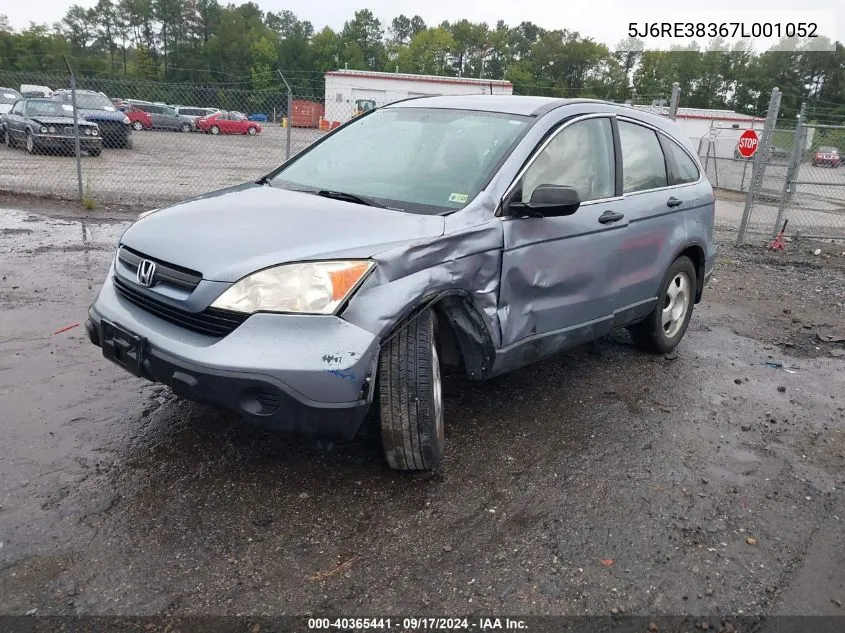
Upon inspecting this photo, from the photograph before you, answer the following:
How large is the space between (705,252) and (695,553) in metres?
3.12

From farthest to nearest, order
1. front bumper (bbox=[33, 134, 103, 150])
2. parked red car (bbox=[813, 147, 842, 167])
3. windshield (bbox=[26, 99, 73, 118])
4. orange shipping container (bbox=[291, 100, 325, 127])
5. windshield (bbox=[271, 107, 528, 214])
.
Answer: orange shipping container (bbox=[291, 100, 325, 127]) < windshield (bbox=[26, 99, 73, 118]) < front bumper (bbox=[33, 134, 103, 150]) < parked red car (bbox=[813, 147, 842, 167]) < windshield (bbox=[271, 107, 528, 214])

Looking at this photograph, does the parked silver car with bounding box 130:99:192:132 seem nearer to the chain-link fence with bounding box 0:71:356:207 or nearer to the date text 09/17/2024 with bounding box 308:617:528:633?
the chain-link fence with bounding box 0:71:356:207

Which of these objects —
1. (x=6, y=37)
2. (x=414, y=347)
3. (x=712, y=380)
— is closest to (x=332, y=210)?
(x=414, y=347)

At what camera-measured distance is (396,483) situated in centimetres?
323

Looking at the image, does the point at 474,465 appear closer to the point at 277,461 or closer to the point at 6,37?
the point at 277,461

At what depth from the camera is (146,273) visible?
3080 millimetres

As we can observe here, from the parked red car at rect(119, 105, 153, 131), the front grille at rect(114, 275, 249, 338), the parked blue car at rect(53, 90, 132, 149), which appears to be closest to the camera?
the front grille at rect(114, 275, 249, 338)

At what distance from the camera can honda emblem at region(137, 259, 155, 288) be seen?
3.04 m

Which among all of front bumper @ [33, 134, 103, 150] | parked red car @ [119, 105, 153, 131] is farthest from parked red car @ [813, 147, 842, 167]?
parked red car @ [119, 105, 153, 131]

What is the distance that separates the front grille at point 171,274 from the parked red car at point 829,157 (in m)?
15.7

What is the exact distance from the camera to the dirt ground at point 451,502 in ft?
8.30

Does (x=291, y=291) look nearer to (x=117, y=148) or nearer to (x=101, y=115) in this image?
(x=101, y=115)

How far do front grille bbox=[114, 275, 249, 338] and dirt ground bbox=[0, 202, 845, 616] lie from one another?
636mm

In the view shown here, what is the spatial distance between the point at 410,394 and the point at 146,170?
16.2 meters
